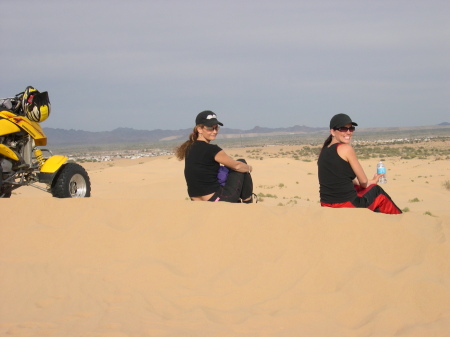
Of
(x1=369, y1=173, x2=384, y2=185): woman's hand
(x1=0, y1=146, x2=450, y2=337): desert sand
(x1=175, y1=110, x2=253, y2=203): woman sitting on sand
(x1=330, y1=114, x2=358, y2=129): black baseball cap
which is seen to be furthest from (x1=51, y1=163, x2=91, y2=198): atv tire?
(x1=369, y1=173, x2=384, y2=185): woman's hand

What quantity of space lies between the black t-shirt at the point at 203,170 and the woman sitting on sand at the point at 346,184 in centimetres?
133

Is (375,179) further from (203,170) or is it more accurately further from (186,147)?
(186,147)

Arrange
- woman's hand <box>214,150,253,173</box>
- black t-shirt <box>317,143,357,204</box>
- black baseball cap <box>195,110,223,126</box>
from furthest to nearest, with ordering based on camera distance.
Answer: black baseball cap <box>195,110,223,126</box> < woman's hand <box>214,150,253,173</box> < black t-shirt <box>317,143,357,204</box>

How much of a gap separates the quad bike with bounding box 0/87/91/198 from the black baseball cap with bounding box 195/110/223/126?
1937mm

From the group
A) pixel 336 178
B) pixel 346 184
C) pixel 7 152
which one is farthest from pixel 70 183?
pixel 346 184

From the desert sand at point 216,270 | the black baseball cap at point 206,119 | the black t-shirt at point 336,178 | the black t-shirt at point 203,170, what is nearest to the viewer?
the desert sand at point 216,270

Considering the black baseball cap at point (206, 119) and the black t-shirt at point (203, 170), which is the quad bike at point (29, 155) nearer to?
the black t-shirt at point (203, 170)

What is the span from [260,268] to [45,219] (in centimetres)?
252

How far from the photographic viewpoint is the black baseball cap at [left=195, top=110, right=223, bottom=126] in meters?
6.83

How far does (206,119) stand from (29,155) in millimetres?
2588

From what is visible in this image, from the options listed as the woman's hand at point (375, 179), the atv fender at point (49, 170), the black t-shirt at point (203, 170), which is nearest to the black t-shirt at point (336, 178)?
the woman's hand at point (375, 179)

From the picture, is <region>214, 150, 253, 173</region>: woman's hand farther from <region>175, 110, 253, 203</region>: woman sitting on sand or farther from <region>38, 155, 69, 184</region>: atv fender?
<region>38, 155, 69, 184</region>: atv fender

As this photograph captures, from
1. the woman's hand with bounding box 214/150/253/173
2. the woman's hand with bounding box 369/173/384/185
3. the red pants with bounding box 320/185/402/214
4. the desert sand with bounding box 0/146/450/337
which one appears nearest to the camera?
the desert sand with bounding box 0/146/450/337

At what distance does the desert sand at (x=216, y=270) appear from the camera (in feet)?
13.4
